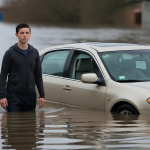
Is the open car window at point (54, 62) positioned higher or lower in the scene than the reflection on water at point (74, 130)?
higher

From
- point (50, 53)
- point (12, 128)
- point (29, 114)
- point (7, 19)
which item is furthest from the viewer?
point (7, 19)

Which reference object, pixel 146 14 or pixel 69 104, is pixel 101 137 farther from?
pixel 146 14

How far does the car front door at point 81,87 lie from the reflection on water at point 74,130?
15cm

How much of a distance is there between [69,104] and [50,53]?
1.30 metres

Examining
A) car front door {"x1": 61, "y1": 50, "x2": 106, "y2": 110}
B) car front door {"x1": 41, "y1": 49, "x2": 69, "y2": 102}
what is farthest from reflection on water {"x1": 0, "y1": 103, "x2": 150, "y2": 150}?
car front door {"x1": 41, "y1": 49, "x2": 69, "y2": 102}

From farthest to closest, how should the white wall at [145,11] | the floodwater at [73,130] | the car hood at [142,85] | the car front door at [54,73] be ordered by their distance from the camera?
the white wall at [145,11] < the car front door at [54,73] < the car hood at [142,85] < the floodwater at [73,130]

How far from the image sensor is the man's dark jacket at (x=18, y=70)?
5.66m

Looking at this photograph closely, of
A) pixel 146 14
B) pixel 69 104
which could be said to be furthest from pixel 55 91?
pixel 146 14

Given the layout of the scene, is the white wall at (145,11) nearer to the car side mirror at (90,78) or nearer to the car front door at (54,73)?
the car front door at (54,73)

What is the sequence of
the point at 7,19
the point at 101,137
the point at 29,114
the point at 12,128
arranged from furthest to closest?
the point at 7,19 → the point at 29,114 → the point at 12,128 → the point at 101,137

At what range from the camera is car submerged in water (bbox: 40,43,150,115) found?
6.13 metres

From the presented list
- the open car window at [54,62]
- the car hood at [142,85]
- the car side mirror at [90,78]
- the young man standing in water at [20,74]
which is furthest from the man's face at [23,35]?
the open car window at [54,62]

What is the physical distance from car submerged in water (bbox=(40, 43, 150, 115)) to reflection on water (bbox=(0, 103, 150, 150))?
0.18 m

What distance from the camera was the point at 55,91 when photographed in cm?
731
